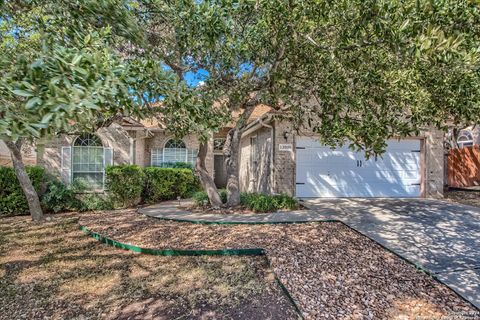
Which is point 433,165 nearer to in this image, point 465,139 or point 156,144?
point 465,139

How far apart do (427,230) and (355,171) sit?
14.3 ft

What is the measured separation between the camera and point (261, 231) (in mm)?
5906

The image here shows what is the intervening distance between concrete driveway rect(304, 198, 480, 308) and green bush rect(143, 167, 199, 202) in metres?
5.02

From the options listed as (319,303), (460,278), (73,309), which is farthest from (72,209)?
(460,278)

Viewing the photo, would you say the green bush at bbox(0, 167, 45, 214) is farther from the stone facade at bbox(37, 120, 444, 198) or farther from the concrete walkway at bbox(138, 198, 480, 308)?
the concrete walkway at bbox(138, 198, 480, 308)

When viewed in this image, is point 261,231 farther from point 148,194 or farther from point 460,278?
point 148,194

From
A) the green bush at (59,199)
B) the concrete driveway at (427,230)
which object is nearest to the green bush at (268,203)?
the concrete driveway at (427,230)

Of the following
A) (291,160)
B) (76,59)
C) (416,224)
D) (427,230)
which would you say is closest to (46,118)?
(76,59)

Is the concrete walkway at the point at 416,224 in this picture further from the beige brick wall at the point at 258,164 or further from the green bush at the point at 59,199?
the green bush at the point at 59,199

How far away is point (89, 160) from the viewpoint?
10688 millimetres

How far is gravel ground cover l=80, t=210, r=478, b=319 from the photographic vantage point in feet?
10.7

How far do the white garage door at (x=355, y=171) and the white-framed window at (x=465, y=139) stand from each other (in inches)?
441

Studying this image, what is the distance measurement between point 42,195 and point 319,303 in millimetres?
10116

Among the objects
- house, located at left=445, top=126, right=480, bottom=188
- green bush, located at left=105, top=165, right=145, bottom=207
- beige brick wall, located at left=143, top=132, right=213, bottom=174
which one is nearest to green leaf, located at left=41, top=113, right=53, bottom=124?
green bush, located at left=105, top=165, right=145, bottom=207
